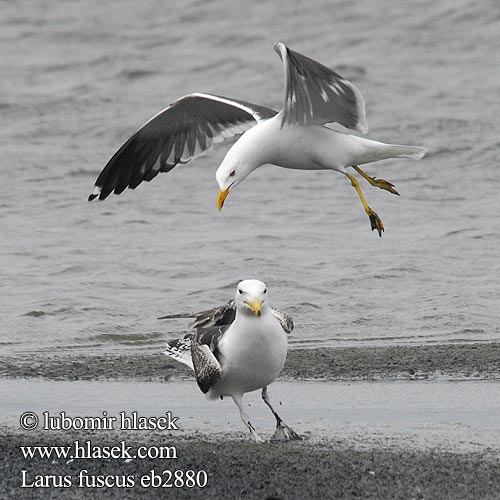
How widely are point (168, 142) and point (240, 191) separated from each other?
233 inches

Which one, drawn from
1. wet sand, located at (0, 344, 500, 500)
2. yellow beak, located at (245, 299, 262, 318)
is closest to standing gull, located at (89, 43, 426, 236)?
yellow beak, located at (245, 299, 262, 318)

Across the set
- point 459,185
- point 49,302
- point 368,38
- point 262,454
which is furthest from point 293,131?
point 368,38

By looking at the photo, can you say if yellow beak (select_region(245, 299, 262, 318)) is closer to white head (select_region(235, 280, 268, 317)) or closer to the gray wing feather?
white head (select_region(235, 280, 268, 317))

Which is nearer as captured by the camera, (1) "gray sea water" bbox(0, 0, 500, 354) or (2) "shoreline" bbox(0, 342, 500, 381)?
(2) "shoreline" bbox(0, 342, 500, 381)

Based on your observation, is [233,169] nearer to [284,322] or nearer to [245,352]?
[284,322]

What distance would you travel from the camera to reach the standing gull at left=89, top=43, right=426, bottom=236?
809cm

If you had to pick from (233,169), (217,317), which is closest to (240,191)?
(233,169)

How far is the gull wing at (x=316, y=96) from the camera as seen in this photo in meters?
7.80

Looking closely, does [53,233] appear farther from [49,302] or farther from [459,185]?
[459,185]

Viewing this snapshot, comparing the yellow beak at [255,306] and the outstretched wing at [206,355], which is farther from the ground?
the yellow beak at [255,306]

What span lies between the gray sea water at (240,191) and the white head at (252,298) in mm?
2995

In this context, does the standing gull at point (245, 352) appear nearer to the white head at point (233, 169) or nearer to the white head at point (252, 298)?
the white head at point (252, 298)

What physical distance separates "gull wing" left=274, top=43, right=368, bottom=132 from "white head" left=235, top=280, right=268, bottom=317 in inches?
52.1

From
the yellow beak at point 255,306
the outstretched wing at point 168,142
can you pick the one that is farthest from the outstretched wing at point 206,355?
the outstretched wing at point 168,142
